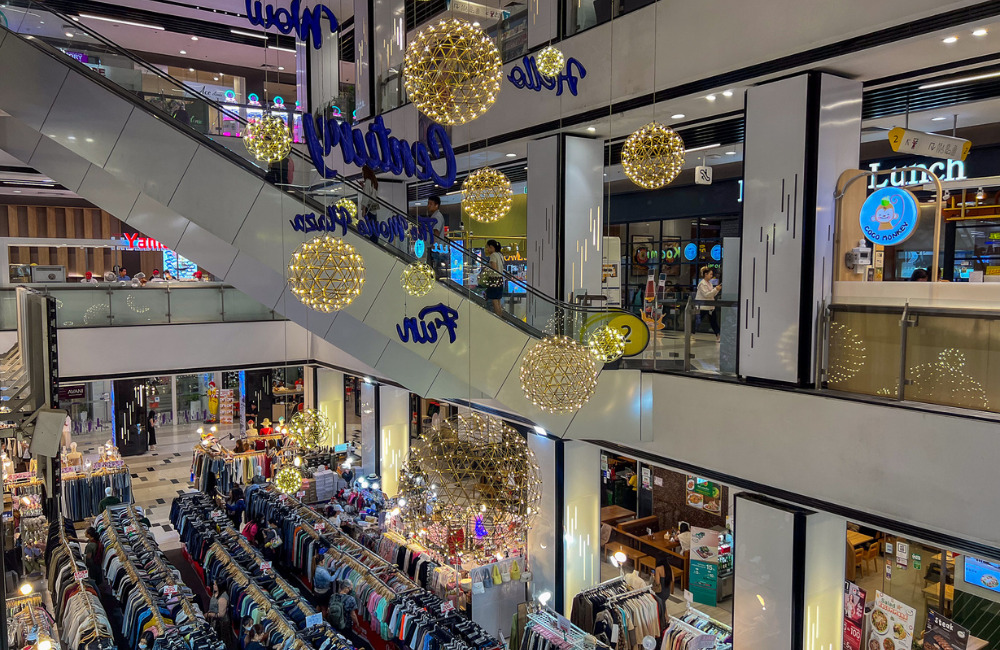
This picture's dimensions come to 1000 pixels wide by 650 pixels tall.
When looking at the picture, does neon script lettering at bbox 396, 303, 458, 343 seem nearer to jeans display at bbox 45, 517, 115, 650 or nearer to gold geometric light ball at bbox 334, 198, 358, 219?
gold geometric light ball at bbox 334, 198, 358, 219

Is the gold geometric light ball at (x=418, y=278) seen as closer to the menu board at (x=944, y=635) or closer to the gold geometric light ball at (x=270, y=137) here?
the gold geometric light ball at (x=270, y=137)

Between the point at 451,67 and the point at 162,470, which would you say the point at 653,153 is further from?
the point at 162,470

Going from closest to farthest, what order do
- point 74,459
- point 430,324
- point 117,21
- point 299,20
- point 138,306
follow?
point 299,20, point 430,324, point 74,459, point 117,21, point 138,306

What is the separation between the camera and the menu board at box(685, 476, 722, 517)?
11.2 m

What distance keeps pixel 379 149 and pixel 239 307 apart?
11293mm

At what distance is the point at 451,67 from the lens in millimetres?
4496

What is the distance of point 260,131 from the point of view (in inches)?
312

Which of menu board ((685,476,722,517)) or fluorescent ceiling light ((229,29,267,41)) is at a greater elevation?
fluorescent ceiling light ((229,29,267,41))

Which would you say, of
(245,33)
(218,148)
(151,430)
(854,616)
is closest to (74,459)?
(151,430)

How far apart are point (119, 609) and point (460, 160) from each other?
8.25 meters

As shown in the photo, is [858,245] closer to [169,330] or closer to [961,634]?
[961,634]

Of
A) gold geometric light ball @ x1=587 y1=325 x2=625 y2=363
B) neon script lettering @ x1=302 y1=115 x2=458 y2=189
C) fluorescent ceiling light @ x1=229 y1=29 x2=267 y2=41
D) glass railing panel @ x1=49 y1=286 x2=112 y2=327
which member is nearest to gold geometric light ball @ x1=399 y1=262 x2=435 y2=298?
neon script lettering @ x1=302 y1=115 x2=458 y2=189

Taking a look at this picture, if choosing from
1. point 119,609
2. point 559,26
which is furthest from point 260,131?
point 119,609

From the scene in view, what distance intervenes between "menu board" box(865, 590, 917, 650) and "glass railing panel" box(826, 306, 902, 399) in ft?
9.93
